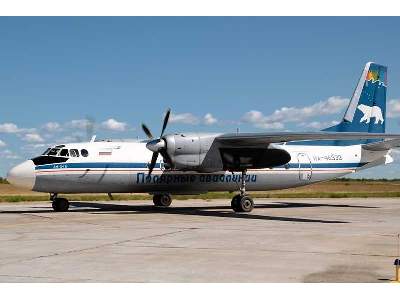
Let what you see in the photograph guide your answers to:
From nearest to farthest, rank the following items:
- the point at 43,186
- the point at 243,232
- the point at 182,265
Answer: the point at 182,265, the point at 243,232, the point at 43,186

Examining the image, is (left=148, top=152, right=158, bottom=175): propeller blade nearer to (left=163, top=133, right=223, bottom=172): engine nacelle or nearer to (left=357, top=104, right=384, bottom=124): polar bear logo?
(left=163, top=133, right=223, bottom=172): engine nacelle

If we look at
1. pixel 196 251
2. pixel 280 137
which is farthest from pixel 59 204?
pixel 196 251

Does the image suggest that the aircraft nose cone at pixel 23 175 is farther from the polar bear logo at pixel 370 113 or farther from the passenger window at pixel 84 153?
the polar bear logo at pixel 370 113

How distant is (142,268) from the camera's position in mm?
Answer: 11219

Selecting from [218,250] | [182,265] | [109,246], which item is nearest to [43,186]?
[109,246]

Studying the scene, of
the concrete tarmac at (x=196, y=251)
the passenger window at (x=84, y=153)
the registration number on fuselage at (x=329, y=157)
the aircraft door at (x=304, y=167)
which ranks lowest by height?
the concrete tarmac at (x=196, y=251)

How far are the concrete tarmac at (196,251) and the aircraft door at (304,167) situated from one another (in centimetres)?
1017

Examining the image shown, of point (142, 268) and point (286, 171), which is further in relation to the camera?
point (286, 171)

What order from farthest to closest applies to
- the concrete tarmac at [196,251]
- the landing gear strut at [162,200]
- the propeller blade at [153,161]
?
the landing gear strut at [162,200]
the propeller blade at [153,161]
the concrete tarmac at [196,251]

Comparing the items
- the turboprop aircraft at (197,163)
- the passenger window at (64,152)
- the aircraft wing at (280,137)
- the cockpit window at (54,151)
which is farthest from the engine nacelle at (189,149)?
the cockpit window at (54,151)

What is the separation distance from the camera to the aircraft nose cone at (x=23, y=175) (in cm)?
2556

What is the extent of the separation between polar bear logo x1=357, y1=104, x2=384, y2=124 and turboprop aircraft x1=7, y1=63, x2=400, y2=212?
2.44 meters

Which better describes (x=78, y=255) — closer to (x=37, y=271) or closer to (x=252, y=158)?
(x=37, y=271)
